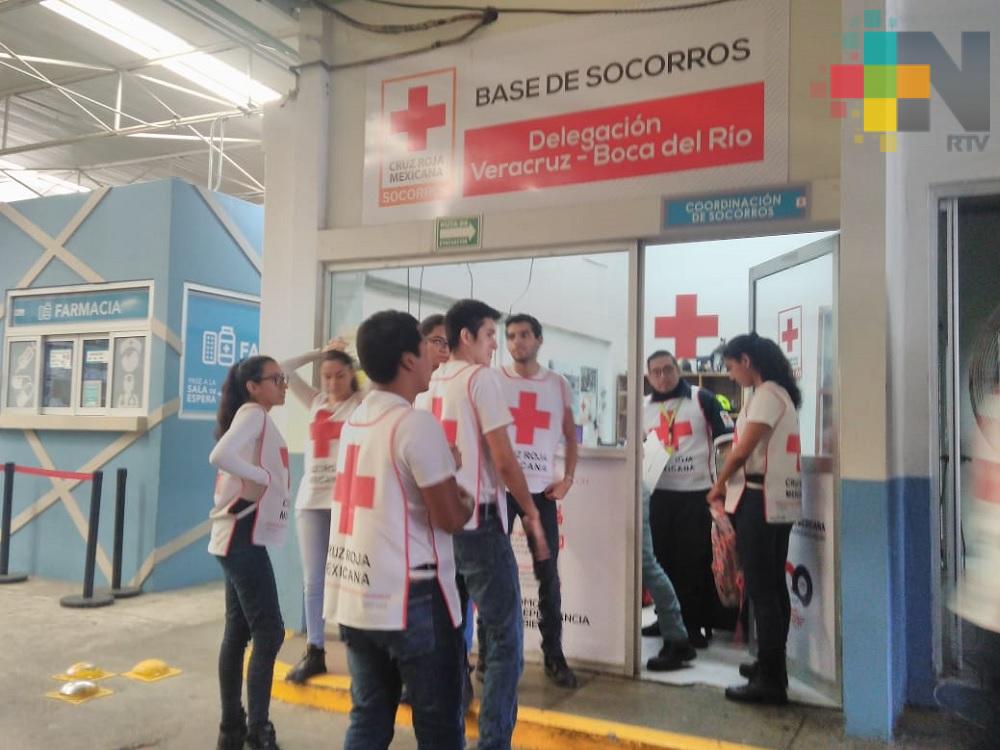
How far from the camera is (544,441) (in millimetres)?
3332

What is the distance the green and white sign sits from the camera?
3736 mm

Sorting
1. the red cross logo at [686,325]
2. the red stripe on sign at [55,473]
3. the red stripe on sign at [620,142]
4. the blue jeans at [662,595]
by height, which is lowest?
the blue jeans at [662,595]

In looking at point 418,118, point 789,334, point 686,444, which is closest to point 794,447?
point 789,334

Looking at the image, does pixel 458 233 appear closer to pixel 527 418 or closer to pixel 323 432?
pixel 527 418

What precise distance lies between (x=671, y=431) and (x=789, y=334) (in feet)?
2.46

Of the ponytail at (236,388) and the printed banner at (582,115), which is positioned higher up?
the printed banner at (582,115)

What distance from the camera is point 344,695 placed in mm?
3248

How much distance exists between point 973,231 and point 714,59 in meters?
1.34

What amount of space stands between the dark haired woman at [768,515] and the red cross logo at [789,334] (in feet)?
1.53

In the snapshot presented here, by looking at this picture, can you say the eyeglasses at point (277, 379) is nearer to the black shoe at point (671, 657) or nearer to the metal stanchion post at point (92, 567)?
the black shoe at point (671, 657)

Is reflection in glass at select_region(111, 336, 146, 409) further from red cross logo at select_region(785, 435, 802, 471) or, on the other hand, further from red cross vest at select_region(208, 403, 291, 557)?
red cross logo at select_region(785, 435, 802, 471)

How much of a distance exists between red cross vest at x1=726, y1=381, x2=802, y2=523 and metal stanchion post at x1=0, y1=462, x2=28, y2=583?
502 cm

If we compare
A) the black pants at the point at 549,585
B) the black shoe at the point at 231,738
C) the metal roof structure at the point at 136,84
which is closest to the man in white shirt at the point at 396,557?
the black shoe at the point at 231,738

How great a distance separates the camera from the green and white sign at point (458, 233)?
3736 millimetres
